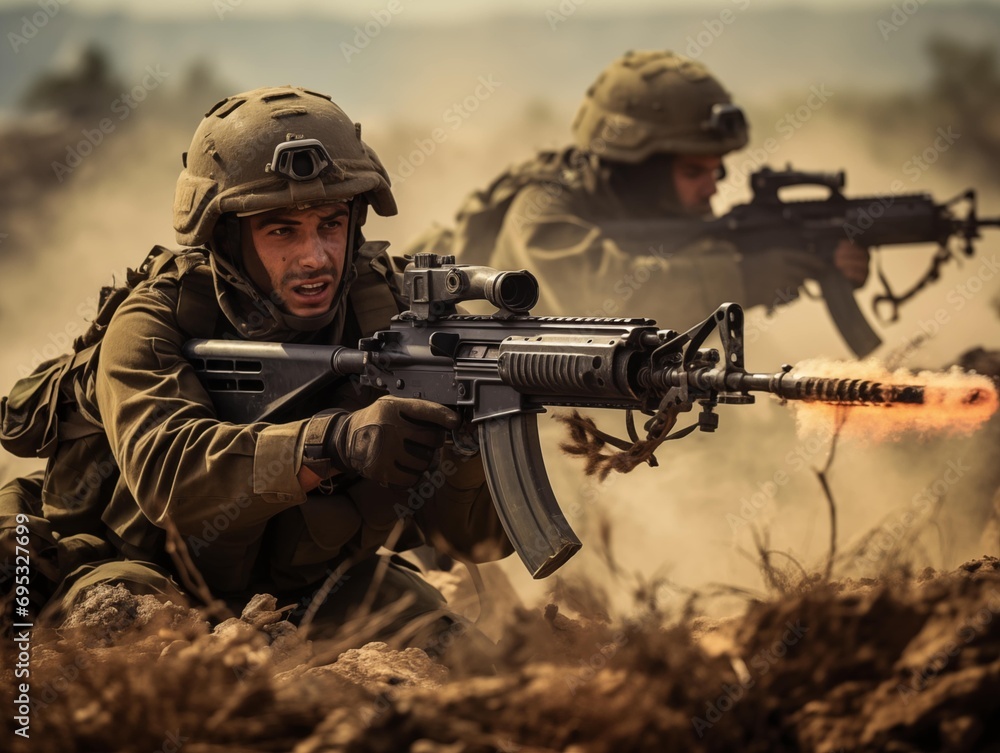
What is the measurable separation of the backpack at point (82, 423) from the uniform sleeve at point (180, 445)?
8.8 inches

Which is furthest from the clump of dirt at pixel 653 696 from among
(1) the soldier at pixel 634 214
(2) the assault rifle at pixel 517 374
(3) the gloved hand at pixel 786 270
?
(3) the gloved hand at pixel 786 270

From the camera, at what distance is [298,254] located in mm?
5676

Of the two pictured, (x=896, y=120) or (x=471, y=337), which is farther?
(x=896, y=120)

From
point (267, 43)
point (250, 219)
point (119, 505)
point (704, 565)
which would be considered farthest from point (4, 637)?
point (267, 43)

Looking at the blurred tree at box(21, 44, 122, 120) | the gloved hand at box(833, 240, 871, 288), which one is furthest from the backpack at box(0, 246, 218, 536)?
the blurred tree at box(21, 44, 122, 120)

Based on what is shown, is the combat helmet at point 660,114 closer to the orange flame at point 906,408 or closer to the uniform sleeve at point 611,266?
→ the uniform sleeve at point 611,266

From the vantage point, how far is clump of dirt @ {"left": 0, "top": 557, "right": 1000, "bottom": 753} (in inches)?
146

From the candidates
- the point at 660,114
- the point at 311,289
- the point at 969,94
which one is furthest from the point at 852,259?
the point at 969,94

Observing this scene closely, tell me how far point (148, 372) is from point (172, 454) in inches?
15.0

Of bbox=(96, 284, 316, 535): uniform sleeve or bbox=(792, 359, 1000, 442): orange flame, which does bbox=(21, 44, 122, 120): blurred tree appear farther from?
bbox=(792, 359, 1000, 442): orange flame

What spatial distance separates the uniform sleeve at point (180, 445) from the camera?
5.17 m

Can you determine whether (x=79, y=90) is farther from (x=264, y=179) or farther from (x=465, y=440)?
(x=465, y=440)

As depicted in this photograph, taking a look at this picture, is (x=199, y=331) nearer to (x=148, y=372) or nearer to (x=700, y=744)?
(x=148, y=372)

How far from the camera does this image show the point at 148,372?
216 inches
